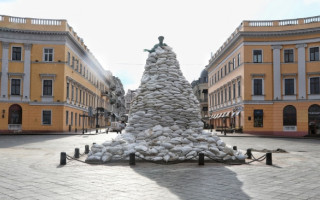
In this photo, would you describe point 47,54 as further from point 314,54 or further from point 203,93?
point 203,93

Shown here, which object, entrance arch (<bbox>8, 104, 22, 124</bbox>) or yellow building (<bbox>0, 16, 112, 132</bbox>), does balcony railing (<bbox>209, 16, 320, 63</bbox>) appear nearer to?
yellow building (<bbox>0, 16, 112, 132</bbox>)

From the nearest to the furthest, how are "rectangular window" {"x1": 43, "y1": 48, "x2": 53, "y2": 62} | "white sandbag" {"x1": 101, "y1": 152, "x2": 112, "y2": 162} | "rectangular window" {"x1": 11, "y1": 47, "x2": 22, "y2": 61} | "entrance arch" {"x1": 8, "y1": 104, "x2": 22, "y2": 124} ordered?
"white sandbag" {"x1": 101, "y1": 152, "x2": 112, "y2": 162} → "entrance arch" {"x1": 8, "y1": 104, "x2": 22, "y2": 124} → "rectangular window" {"x1": 11, "y1": 47, "x2": 22, "y2": 61} → "rectangular window" {"x1": 43, "y1": 48, "x2": 53, "y2": 62}

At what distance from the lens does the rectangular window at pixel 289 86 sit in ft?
119

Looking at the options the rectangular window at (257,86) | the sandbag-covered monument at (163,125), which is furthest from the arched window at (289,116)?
the sandbag-covered monument at (163,125)

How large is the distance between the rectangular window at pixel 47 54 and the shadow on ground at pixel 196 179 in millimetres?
30381

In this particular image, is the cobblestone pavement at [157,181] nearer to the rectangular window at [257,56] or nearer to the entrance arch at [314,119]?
the entrance arch at [314,119]

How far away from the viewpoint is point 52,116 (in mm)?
37031

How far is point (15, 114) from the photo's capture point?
36344mm

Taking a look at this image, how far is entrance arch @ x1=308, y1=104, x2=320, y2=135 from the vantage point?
35.1 metres

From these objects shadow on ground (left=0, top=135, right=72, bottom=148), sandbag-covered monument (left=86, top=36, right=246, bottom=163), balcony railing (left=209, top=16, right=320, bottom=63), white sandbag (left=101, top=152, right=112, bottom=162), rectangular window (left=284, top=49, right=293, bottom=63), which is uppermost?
balcony railing (left=209, top=16, right=320, bottom=63)

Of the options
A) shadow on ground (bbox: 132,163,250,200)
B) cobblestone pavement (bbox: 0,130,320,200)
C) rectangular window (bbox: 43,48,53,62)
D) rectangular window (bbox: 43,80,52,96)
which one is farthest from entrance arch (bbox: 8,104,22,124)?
shadow on ground (bbox: 132,163,250,200)

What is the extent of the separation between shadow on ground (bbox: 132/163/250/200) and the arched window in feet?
91.9

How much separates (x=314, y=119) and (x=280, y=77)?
19.0ft

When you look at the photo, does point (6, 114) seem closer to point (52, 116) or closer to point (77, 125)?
point (52, 116)
